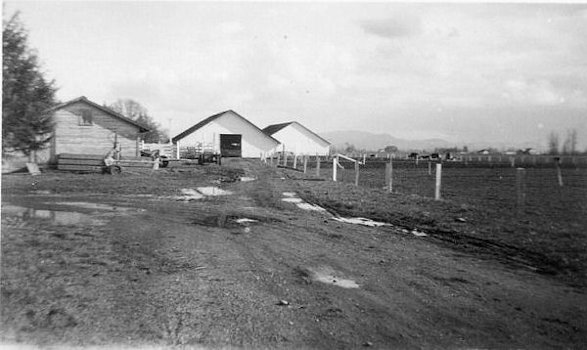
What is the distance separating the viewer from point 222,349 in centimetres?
349

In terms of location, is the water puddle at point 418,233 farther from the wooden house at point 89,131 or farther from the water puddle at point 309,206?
the wooden house at point 89,131

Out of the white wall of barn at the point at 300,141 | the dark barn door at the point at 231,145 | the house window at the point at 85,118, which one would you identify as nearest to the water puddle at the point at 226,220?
the house window at the point at 85,118

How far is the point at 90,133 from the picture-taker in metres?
29.4

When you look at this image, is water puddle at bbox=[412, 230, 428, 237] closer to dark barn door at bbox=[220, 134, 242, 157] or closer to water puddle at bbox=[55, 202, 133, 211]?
water puddle at bbox=[55, 202, 133, 211]

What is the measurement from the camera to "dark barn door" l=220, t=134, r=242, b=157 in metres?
48.6

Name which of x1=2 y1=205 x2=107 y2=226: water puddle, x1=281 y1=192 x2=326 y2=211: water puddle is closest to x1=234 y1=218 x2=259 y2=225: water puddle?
x1=281 y1=192 x2=326 y2=211: water puddle

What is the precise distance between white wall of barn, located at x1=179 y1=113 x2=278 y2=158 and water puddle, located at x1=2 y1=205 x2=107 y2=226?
36.9m

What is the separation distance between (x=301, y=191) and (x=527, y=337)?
12.0 metres

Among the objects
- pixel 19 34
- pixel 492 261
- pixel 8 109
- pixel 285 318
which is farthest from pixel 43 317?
pixel 19 34

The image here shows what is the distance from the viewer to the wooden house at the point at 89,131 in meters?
28.7

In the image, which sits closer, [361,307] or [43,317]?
[43,317]

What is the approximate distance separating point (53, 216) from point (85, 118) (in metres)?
22.8

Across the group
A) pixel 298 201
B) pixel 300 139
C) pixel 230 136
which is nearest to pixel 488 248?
pixel 298 201

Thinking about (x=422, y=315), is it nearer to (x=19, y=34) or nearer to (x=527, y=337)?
(x=527, y=337)
